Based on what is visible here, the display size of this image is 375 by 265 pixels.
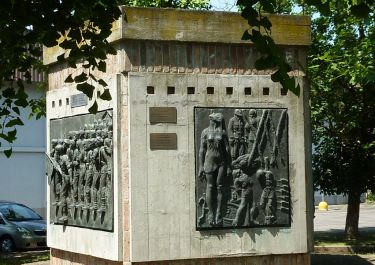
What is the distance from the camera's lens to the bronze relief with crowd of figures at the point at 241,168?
427 inches

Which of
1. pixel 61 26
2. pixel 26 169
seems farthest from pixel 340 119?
pixel 26 169

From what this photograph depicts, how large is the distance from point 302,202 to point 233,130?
139cm

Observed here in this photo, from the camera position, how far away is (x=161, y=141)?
35.2 ft

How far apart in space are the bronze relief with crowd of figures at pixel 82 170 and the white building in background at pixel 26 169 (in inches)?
877

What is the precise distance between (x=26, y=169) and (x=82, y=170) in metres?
23.8

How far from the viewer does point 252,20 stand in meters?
6.46

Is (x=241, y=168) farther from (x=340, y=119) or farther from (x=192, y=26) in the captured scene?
(x=340, y=119)

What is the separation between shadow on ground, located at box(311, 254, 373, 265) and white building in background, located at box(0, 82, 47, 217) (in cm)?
2129

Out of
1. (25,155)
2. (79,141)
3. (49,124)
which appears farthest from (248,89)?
(25,155)

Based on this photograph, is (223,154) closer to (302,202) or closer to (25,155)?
(302,202)

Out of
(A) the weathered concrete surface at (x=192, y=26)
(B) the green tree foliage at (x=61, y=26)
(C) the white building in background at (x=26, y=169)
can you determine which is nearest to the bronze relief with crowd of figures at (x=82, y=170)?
(A) the weathered concrete surface at (x=192, y=26)

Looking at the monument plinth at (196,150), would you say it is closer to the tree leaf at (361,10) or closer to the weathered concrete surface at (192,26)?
the weathered concrete surface at (192,26)

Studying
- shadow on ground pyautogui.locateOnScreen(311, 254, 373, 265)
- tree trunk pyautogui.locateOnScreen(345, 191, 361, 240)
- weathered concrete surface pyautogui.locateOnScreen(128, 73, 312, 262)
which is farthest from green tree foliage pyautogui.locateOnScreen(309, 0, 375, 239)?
weathered concrete surface pyautogui.locateOnScreen(128, 73, 312, 262)

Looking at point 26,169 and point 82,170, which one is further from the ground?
point 26,169
